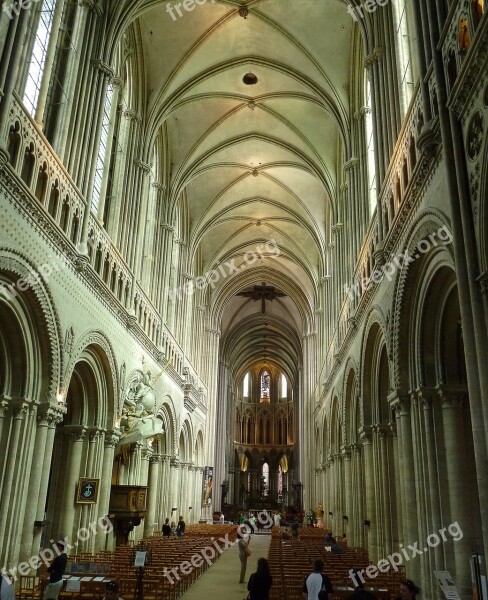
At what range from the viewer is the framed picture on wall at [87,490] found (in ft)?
49.0

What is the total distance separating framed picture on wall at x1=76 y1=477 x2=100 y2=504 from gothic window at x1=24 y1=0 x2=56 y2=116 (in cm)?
939

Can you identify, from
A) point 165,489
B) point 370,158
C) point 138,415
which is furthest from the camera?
point 165,489

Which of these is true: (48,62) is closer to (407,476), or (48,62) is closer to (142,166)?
(142,166)

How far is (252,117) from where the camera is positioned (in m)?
26.1

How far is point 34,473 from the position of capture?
40.0 feet

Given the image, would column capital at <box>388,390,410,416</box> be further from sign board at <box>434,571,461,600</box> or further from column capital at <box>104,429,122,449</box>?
column capital at <box>104,429,122,449</box>

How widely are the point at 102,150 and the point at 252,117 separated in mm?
9991

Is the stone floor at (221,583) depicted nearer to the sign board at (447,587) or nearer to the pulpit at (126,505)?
the pulpit at (126,505)

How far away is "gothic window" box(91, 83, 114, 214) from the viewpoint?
17.4 metres

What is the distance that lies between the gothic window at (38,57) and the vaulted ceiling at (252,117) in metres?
5.35

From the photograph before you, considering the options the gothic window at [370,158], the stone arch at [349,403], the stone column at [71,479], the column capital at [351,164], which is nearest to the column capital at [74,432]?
the stone column at [71,479]

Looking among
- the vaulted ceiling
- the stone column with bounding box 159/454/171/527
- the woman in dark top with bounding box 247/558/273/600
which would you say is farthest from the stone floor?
the vaulted ceiling

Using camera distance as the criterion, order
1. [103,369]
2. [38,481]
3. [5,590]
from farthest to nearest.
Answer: [103,369]
[38,481]
[5,590]

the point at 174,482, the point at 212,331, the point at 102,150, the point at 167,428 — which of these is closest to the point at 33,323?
the point at 102,150
